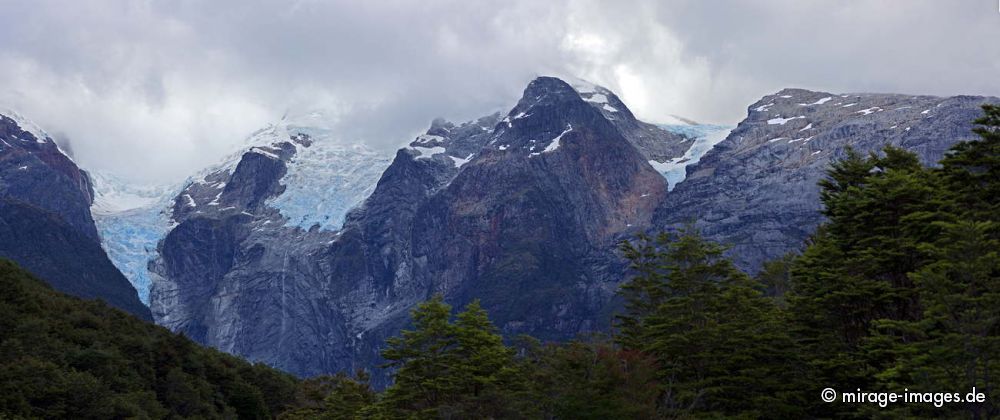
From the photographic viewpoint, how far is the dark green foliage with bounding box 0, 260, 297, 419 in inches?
2837

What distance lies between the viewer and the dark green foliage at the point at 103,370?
7206 cm

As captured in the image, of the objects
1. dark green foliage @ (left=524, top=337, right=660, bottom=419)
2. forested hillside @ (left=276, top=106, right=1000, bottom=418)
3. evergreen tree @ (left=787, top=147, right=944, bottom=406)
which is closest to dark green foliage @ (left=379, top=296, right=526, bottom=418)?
forested hillside @ (left=276, top=106, right=1000, bottom=418)

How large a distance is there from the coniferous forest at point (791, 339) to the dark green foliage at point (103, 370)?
14.2 inches

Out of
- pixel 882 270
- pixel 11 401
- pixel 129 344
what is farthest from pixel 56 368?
pixel 882 270

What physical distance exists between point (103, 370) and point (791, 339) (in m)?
59.8

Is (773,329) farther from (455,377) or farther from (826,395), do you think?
(455,377)

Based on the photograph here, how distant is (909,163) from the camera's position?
61.4 m

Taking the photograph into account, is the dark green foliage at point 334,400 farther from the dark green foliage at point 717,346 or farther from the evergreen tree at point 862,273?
the evergreen tree at point 862,273

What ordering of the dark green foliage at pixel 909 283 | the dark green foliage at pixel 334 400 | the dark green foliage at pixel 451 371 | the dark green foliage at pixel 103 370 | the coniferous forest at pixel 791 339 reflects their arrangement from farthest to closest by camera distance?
the dark green foliage at pixel 334 400 → the dark green foliage at pixel 103 370 → the dark green foliage at pixel 451 371 → the coniferous forest at pixel 791 339 → the dark green foliage at pixel 909 283

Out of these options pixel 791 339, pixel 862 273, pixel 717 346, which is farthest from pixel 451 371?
pixel 862 273

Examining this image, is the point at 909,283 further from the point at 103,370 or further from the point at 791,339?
the point at 103,370

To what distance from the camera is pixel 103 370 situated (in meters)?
83.2

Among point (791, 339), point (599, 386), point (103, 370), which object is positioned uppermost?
point (791, 339)

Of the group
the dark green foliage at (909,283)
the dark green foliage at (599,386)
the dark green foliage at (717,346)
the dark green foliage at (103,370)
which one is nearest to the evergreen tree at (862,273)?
the dark green foliage at (909,283)
